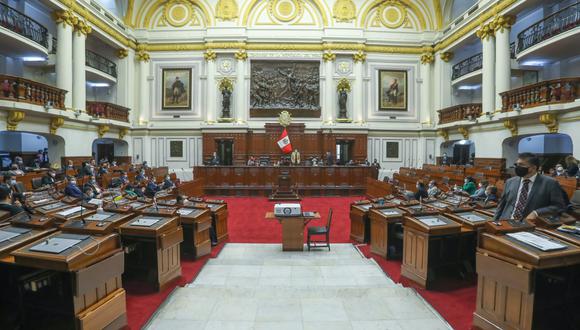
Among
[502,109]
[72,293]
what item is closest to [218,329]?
[72,293]

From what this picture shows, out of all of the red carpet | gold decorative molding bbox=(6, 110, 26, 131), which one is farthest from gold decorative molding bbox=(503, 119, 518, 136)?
gold decorative molding bbox=(6, 110, 26, 131)

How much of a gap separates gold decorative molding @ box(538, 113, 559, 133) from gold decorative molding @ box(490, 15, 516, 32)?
4.30 metres

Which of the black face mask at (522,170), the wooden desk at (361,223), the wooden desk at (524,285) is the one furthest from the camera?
the wooden desk at (361,223)

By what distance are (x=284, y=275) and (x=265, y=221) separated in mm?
4459

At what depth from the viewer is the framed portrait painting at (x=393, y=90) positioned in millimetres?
18141

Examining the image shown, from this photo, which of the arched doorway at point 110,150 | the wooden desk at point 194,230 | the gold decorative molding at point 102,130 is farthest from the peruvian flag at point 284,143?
the wooden desk at point 194,230

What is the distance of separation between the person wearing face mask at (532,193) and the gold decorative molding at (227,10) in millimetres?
17027

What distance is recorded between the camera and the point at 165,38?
17.8 m

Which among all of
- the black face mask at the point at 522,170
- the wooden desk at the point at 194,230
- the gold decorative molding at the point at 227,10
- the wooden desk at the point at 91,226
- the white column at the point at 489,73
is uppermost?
the gold decorative molding at the point at 227,10

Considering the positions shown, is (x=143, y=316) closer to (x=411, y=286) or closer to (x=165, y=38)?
(x=411, y=286)

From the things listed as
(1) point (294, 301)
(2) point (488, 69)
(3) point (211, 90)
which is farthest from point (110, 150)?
(2) point (488, 69)

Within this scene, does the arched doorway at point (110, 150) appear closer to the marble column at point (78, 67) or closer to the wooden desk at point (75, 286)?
the marble column at point (78, 67)

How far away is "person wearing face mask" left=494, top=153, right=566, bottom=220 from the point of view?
3570 mm

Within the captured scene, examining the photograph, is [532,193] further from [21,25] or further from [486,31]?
[21,25]
